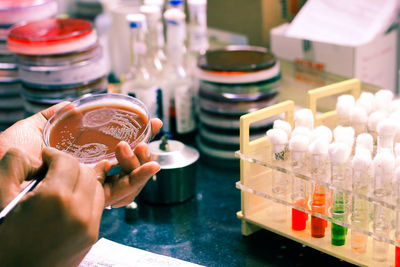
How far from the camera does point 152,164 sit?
1137 millimetres

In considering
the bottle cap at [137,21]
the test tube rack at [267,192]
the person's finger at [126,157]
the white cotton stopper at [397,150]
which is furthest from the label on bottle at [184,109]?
the white cotton stopper at [397,150]

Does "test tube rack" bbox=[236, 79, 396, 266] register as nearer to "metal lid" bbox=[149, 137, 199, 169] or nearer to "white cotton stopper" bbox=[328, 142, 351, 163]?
"white cotton stopper" bbox=[328, 142, 351, 163]

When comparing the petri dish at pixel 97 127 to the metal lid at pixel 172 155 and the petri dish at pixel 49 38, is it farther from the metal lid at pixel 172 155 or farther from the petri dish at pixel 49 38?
the petri dish at pixel 49 38

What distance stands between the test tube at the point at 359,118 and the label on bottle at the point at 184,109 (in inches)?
25.4

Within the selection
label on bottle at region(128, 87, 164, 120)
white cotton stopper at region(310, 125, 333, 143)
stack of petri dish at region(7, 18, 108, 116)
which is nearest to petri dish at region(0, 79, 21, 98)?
stack of petri dish at region(7, 18, 108, 116)

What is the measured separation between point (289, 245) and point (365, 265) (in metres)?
0.24

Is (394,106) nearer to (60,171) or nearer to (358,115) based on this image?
(358,115)

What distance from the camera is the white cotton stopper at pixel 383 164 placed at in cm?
110

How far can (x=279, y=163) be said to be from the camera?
131 centimetres

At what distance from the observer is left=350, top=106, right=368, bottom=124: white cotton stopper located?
1.35 meters

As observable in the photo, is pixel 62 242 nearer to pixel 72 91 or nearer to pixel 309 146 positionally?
pixel 309 146

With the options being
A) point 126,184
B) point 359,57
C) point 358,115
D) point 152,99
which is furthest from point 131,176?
point 359,57

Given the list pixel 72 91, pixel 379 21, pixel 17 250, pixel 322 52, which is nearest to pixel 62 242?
pixel 17 250

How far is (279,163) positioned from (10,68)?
44.0 inches
